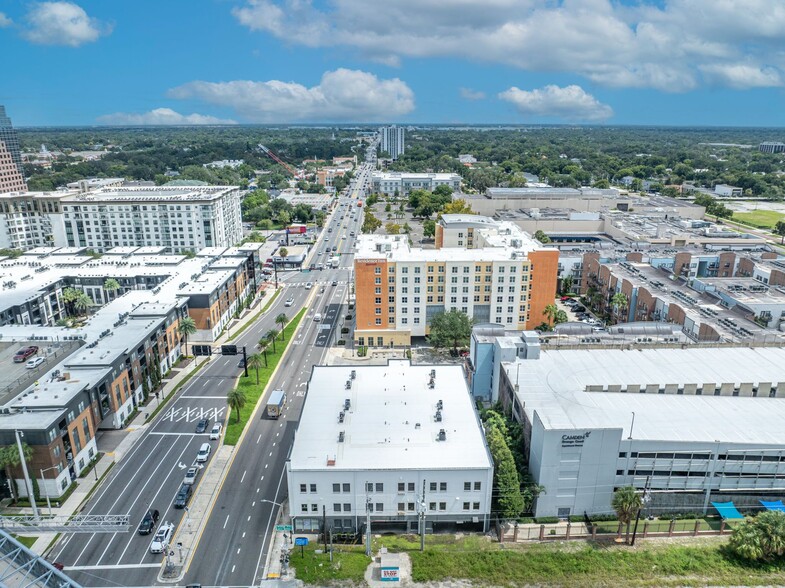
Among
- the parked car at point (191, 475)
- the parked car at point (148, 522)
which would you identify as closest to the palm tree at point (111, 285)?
the parked car at point (191, 475)

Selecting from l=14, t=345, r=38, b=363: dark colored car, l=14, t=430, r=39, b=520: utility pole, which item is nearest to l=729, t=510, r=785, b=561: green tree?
l=14, t=430, r=39, b=520: utility pole

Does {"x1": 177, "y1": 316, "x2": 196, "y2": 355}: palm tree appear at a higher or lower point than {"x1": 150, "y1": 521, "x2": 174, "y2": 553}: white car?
higher

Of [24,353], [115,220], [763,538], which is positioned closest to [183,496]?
[24,353]

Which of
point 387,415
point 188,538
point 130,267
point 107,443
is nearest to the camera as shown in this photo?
point 188,538

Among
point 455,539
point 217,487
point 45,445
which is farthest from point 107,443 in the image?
point 455,539

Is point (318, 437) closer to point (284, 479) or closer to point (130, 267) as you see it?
point (284, 479)

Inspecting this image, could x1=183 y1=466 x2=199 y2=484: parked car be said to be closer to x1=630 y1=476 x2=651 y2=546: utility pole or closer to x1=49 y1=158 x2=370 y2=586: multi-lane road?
x1=49 y1=158 x2=370 y2=586: multi-lane road

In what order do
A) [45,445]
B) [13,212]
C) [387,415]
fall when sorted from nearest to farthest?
[45,445] < [387,415] < [13,212]
